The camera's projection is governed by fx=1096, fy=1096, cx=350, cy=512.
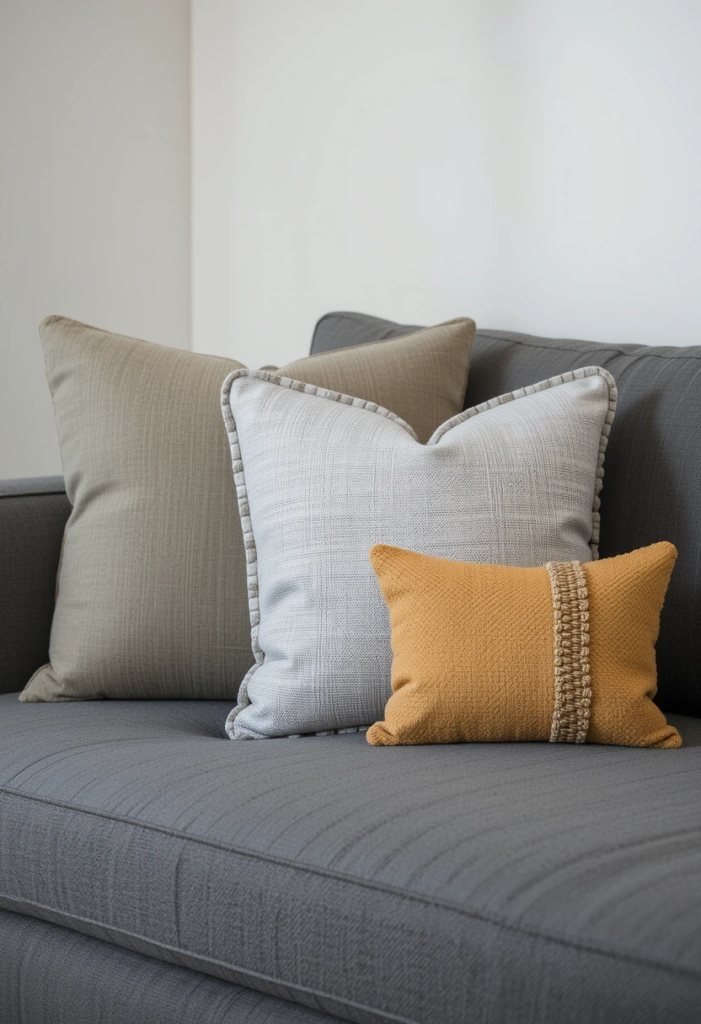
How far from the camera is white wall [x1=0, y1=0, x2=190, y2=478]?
225cm

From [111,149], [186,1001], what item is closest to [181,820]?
[186,1001]

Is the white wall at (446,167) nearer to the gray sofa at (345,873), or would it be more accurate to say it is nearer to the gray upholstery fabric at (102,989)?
the gray sofa at (345,873)

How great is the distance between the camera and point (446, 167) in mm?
2107

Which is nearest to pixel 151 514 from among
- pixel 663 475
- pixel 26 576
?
pixel 26 576

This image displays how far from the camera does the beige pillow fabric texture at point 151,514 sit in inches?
55.9

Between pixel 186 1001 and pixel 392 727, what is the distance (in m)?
0.33

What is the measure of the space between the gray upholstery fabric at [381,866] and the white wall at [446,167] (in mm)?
1000

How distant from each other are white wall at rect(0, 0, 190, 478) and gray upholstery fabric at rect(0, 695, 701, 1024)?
1256 millimetres

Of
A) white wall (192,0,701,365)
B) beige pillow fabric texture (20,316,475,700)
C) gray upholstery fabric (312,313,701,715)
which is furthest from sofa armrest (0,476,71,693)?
white wall (192,0,701,365)

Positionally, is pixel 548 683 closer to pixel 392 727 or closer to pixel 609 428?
pixel 392 727

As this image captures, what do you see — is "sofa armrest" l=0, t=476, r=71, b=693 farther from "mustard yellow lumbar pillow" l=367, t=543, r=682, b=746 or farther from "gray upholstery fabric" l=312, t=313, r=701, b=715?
"gray upholstery fabric" l=312, t=313, r=701, b=715

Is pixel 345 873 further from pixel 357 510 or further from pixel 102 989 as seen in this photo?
pixel 357 510

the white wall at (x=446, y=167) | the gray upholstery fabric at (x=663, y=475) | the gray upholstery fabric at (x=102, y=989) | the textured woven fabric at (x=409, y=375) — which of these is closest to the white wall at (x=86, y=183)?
the white wall at (x=446, y=167)

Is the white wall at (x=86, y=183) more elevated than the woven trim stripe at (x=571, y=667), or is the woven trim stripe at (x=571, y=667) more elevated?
the white wall at (x=86, y=183)
